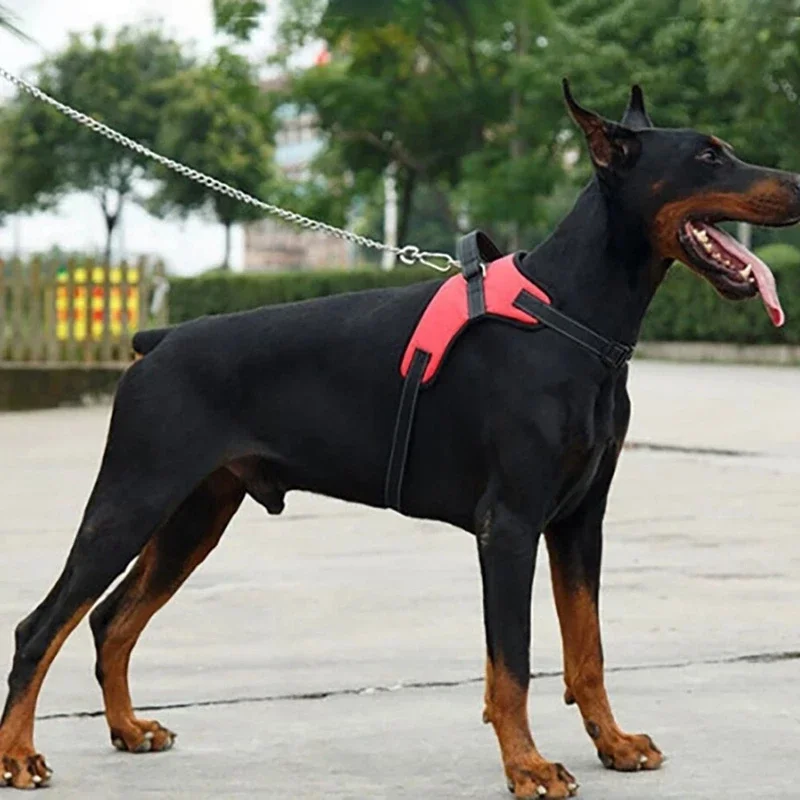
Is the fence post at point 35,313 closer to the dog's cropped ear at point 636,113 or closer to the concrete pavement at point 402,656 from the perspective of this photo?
the concrete pavement at point 402,656

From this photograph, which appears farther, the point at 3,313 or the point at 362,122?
the point at 362,122

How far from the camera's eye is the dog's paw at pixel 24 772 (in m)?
4.05

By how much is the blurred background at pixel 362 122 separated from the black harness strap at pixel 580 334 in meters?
0.63

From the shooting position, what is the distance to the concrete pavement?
4.21 metres

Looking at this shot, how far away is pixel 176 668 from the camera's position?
5.61m

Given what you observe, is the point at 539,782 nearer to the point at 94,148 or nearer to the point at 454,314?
the point at 454,314

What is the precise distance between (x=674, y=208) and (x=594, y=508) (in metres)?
0.76

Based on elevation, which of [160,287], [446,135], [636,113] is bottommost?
[160,287]

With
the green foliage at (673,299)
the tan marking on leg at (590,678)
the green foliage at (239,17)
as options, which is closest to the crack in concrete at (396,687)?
the tan marking on leg at (590,678)

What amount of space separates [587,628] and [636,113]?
1.26m

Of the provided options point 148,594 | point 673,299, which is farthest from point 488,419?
point 673,299

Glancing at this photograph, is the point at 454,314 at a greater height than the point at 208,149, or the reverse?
the point at 454,314

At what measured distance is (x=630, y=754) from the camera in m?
4.23

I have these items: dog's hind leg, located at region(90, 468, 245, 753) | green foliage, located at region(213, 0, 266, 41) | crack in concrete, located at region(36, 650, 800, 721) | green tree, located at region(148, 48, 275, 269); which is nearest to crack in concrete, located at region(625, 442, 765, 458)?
crack in concrete, located at region(36, 650, 800, 721)
